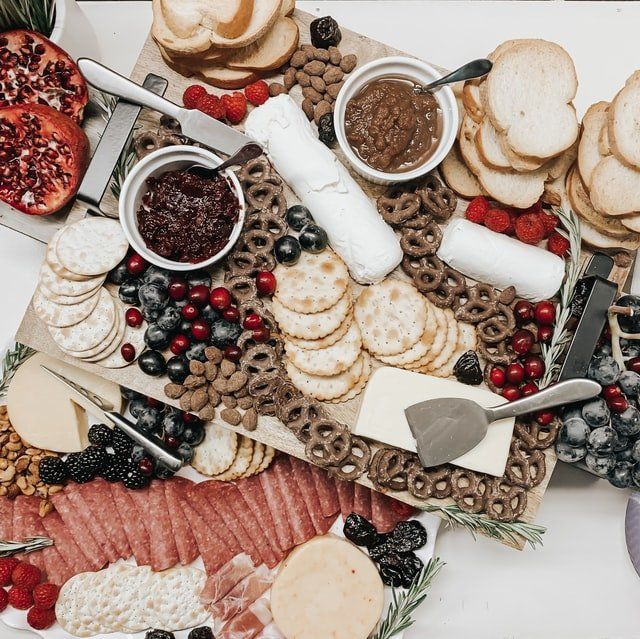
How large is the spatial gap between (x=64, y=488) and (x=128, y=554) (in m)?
0.32

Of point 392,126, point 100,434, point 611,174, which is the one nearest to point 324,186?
point 392,126

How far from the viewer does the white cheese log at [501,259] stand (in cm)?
177

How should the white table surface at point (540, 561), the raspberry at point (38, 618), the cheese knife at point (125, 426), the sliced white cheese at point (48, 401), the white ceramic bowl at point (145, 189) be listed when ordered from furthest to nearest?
1. the white table surface at point (540, 561)
2. the sliced white cheese at point (48, 401)
3. the raspberry at point (38, 618)
4. the cheese knife at point (125, 426)
5. the white ceramic bowl at point (145, 189)

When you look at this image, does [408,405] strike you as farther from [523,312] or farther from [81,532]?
[81,532]

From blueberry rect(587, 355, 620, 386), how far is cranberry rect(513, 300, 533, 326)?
0.21 metres

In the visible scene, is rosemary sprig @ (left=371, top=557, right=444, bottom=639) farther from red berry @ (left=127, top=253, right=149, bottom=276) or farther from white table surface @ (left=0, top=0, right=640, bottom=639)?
red berry @ (left=127, top=253, right=149, bottom=276)

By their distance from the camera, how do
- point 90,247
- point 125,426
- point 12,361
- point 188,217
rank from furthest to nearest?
point 12,361 < point 125,426 < point 90,247 < point 188,217

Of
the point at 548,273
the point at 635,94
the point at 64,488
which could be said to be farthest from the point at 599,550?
the point at 64,488

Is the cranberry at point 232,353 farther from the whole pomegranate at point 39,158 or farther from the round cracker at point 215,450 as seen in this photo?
the whole pomegranate at point 39,158

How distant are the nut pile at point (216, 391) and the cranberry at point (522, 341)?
2.43 feet

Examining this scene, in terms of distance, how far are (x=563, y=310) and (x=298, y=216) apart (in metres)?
0.76

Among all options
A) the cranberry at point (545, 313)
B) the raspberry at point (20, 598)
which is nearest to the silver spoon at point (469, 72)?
the cranberry at point (545, 313)

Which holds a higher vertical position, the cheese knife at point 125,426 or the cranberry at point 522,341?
the cranberry at point 522,341

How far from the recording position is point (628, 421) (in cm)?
175
